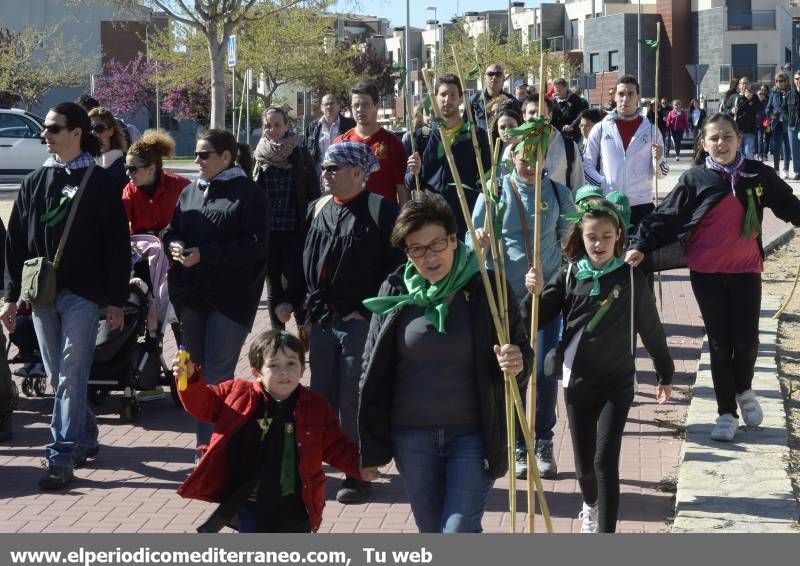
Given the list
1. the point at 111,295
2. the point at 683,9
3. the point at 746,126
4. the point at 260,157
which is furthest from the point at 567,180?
the point at 683,9

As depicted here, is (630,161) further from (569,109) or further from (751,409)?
(569,109)

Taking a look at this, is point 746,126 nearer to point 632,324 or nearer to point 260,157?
point 260,157

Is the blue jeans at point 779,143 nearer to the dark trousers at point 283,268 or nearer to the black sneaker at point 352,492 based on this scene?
the dark trousers at point 283,268

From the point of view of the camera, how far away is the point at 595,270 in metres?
6.22

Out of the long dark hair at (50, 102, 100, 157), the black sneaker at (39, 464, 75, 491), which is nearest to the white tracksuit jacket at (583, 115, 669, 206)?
the long dark hair at (50, 102, 100, 157)

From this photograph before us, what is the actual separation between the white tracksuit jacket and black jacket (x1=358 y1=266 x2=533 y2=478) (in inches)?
213

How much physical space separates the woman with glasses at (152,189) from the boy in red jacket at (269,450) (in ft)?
13.5

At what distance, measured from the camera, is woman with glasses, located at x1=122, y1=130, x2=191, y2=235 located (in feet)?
29.7

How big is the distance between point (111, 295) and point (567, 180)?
2827mm

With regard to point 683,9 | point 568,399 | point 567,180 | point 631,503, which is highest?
point 683,9

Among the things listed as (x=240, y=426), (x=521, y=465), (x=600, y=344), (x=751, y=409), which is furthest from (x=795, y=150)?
(x=240, y=426)

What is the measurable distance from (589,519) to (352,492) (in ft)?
4.64
